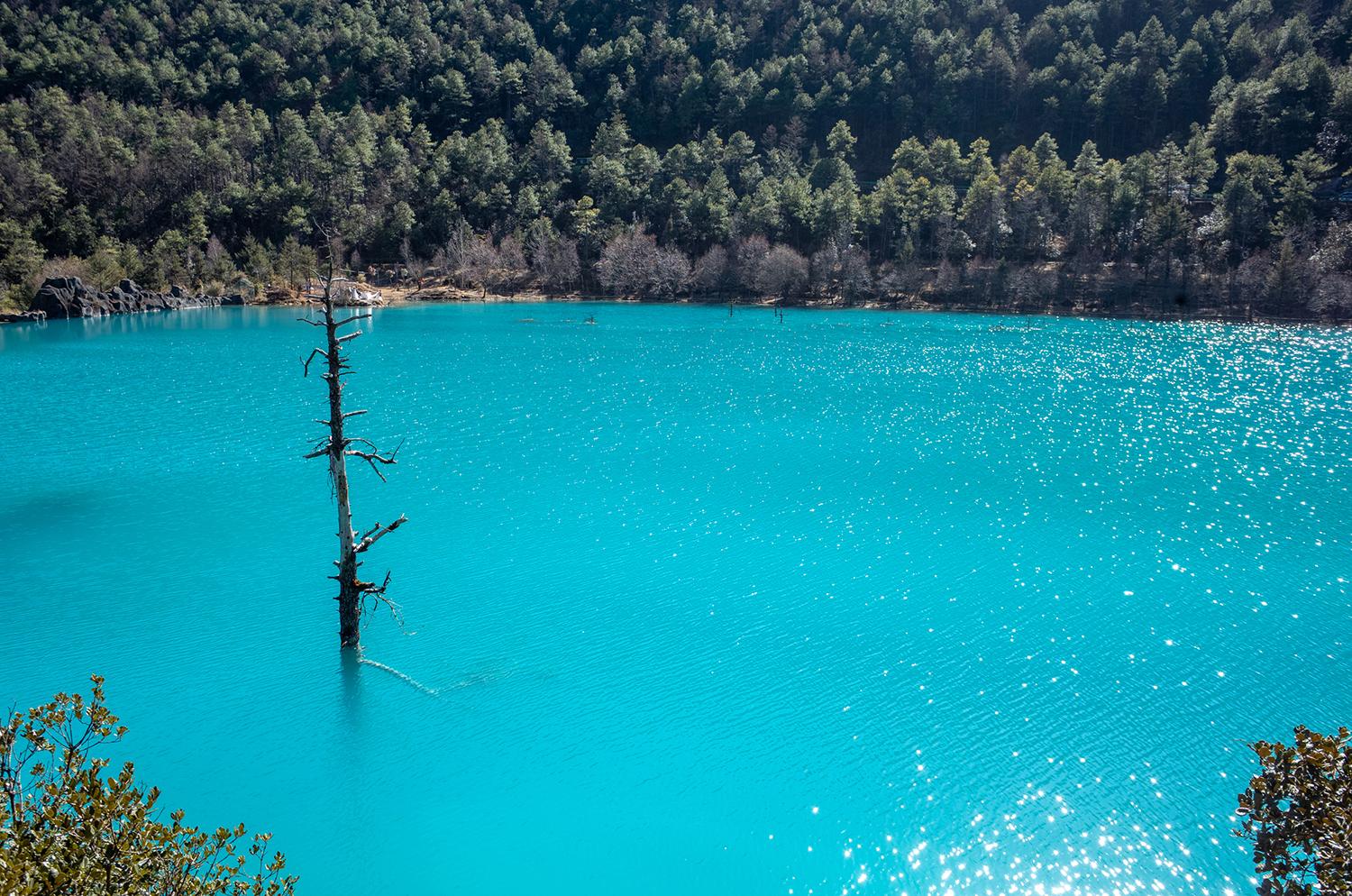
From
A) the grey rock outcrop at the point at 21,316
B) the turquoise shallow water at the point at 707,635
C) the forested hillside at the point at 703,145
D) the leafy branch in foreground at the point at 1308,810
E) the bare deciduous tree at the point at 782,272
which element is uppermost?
the forested hillside at the point at 703,145

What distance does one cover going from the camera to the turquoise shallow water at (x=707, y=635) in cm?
1520

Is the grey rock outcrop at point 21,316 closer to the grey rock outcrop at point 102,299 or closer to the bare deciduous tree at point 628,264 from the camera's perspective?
the grey rock outcrop at point 102,299

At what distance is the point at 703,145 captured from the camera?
143500 mm

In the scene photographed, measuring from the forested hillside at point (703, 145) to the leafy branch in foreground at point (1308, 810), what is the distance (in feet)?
345

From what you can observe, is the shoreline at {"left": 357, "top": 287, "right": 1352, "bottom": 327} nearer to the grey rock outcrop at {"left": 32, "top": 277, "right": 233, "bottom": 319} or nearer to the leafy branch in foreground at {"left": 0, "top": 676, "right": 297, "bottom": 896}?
the grey rock outcrop at {"left": 32, "top": 277, "right": 233, "bottom": 319}

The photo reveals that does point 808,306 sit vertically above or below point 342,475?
above

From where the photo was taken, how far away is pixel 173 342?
76000 millimetres

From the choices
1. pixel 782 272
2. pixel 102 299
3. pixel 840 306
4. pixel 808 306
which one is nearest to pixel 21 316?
pixel 102 299

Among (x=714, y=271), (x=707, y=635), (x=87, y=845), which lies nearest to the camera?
(x=87, y=845)

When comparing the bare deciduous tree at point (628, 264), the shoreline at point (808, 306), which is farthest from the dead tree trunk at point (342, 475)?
the bare deciduous tree at point (628, 264)

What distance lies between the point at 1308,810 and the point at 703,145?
479 feet

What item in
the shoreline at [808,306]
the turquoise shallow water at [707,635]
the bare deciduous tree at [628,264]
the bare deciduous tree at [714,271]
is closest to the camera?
the turquoise shallow water at [707,635]

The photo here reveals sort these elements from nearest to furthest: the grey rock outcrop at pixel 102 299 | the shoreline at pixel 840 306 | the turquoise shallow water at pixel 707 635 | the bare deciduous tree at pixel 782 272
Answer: the turquoise shallow water at pixel 707 635 → the grey rock outcrop at pixel 102 299 → the shoreline at pixel 840 306 → the bare deciduous tree at pixel 782 272

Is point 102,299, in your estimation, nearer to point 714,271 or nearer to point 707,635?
point 714,271
